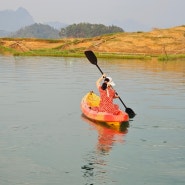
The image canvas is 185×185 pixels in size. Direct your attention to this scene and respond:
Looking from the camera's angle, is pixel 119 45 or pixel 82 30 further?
pixel 82 30

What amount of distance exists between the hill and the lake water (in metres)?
50.0

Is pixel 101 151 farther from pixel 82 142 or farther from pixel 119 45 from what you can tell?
pixel 119 45

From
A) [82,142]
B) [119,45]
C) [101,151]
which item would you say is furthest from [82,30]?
[101,151]

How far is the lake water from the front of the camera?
40.6ft

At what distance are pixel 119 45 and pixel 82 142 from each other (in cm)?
6601

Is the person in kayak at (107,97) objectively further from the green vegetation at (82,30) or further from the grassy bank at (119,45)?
the green vegetation at (82,30)

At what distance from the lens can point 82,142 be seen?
1591 cm

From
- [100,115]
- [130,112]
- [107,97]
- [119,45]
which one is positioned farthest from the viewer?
[119,45]

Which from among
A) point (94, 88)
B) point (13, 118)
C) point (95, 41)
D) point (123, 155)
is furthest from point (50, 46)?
point (123, 155)

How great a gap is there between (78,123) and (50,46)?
6936 cm

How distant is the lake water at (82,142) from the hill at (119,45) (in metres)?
50.0

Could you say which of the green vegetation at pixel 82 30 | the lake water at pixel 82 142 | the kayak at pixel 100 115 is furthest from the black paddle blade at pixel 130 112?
the green vegetation at pixel 82 30

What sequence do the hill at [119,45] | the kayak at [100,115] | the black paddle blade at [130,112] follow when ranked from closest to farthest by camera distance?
the kayak at [100,115]
the black paddle blade at [130,112]
the hill at [119,45]

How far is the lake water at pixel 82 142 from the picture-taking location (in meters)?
12.4
